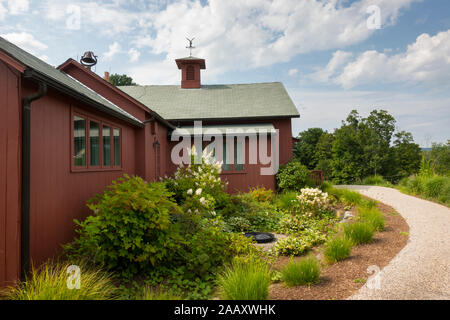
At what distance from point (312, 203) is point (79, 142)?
664 centimetres

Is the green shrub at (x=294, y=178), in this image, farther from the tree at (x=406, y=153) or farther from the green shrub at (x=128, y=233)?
the tree at (x=406, y=153)

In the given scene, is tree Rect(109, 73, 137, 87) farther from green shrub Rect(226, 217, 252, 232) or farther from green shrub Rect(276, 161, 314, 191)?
green shrub Rect(226, 217, 252, 232)

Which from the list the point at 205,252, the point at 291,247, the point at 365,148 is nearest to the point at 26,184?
the point at 205,252

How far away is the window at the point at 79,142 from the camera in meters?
5.40

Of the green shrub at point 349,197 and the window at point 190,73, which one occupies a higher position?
the window at point 190,73

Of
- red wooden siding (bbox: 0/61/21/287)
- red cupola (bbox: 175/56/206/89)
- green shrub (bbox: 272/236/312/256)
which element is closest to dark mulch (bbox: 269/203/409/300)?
green shrub (bbox: 272/236/312/256)

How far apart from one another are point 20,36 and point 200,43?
12210mm

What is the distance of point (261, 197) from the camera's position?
10.5 metres

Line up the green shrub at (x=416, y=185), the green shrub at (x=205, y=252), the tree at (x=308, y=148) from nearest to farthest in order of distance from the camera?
the green shrub at (x=205, y=252)
the green shrub at (x=416, y=185)
the tree at (x=308, y=148)

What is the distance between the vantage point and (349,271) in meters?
4.09

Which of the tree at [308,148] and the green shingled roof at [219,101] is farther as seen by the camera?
the tree at [308,148]

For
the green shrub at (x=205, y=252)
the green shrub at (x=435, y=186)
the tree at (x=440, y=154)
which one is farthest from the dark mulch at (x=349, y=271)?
the tree at (x=440, y=154)
